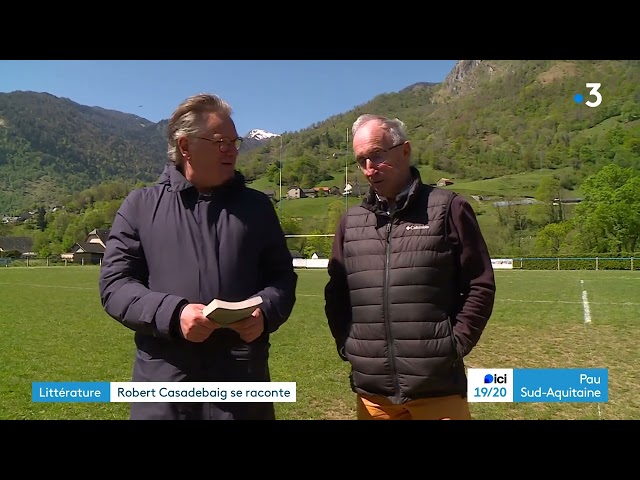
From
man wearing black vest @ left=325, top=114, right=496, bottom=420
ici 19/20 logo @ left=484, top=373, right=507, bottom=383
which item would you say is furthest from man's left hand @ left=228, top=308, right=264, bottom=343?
ici 19/20 logo @ left=484, top=373, right=507, bottom=383

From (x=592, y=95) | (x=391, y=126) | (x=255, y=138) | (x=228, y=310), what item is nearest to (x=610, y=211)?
(x=592, y=95)

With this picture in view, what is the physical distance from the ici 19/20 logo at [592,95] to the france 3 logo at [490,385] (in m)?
1.14

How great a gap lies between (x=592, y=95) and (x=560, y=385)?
115 cm

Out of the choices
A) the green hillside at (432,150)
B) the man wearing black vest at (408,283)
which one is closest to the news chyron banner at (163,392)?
the man wearing black vest at (408,283)

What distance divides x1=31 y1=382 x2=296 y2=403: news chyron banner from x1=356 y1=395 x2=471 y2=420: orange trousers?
0.30m

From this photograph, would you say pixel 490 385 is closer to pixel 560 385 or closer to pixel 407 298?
pixel 560 385

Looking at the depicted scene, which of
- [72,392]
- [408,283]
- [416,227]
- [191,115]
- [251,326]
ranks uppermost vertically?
[191,115]

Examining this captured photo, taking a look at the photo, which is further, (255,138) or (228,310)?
(255,138)

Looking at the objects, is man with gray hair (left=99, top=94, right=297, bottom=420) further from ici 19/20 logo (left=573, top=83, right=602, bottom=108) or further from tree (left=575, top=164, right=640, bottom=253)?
tree (left=575, top=164, right=640, bottom=253)

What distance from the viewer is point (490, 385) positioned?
1.83 metres

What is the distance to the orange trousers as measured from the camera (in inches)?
62.9
